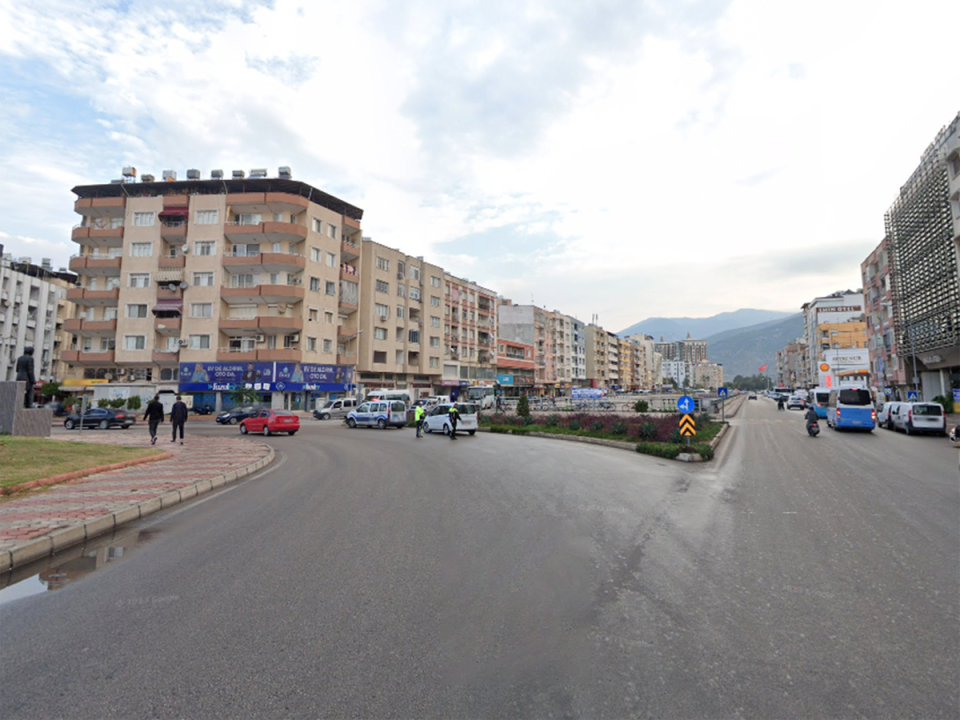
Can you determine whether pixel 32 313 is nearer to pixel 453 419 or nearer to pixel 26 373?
pixel 26 373

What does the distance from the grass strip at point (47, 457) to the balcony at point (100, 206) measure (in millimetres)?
46035

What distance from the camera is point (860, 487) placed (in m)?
10.2

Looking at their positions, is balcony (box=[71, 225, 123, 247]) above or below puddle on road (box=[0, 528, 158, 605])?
above

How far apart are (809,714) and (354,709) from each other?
2.57 meters

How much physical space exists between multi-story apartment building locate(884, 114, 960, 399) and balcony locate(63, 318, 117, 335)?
71.5 metres

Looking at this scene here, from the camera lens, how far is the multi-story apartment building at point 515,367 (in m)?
89.1

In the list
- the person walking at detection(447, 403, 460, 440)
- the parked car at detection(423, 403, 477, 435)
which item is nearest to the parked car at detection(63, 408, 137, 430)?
the parked car at detection(423, 403, 477, 435)

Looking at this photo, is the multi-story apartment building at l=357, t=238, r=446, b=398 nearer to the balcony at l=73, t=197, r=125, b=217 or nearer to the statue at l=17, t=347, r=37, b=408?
the balcony at l=73, t=197, r=125, b=217

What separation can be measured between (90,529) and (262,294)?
4436 centimetres

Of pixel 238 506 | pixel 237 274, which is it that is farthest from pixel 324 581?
pixel 237 274

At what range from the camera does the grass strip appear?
34.1 ft

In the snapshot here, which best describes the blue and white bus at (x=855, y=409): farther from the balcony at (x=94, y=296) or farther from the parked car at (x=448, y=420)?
the balcony at (x=94, y=296)

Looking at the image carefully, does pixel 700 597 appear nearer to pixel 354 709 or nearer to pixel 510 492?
pixel 354 709

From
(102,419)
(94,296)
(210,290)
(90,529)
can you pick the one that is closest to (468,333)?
(210,290)
